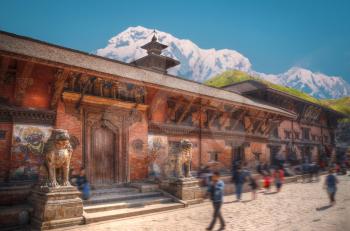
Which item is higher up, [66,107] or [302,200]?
[66,107]

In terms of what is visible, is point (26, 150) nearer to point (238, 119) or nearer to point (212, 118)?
point (212, 118)

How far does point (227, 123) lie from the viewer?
1936 centimetres

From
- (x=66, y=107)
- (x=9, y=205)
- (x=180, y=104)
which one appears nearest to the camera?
(x=9, y=205)

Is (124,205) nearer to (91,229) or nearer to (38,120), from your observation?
(91,229)

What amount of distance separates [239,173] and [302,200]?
305 centimetres

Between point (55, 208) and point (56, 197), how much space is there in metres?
0.33

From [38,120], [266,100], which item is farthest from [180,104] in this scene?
[266,100]

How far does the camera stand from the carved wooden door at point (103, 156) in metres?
12.4

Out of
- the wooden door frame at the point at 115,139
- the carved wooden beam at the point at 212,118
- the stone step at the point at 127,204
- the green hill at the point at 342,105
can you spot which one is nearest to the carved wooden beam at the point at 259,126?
the carved wooden beam at the point at 212,118

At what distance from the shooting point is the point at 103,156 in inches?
504

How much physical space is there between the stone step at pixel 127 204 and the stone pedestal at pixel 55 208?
2.86 feet

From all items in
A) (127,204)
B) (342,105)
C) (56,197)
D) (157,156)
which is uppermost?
(342,105)

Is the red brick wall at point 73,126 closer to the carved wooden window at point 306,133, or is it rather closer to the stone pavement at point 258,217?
the stone pavement at point 258,217

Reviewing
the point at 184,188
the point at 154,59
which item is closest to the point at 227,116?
the point at 184,188
